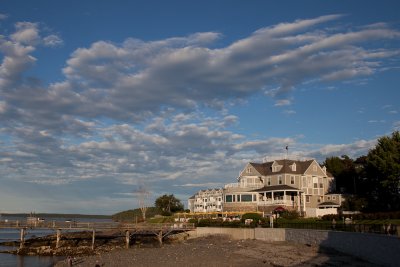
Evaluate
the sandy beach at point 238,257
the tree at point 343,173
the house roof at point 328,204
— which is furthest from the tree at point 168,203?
the sandy beach at point 238,257

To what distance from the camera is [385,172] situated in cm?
5766

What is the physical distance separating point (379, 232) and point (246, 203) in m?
42.2

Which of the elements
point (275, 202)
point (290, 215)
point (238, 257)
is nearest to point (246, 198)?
point (275, 202)

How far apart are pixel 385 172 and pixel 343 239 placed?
88.8 ft

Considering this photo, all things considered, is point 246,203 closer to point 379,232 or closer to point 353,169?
point 353,169

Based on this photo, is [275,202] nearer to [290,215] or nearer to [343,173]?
[290,215]

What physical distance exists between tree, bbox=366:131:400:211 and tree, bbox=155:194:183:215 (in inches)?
1887

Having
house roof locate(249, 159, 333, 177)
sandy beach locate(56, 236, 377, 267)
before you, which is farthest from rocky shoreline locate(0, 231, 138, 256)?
house roof locate(249, 159, 333, 177)

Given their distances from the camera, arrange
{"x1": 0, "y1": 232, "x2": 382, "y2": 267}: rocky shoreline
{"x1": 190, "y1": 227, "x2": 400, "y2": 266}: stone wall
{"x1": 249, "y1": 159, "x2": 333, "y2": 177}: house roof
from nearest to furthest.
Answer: {"x1": 190, "y1": 227, "x2": 400, "y2": 266}: stone wall → {"x1": 0, "y1": 232, "x2": 382, "y2": 267}: rocky shoreline → {"x1": 249, "y1": 159, "x2": 333, "y2": 177}: house roof

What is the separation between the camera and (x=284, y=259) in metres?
32.8

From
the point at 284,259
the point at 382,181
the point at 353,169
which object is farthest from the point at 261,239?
the point at 353,169

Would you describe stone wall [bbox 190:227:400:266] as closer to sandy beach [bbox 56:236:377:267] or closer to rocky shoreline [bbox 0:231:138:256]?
sandy beach [bbox 56:236:377:267]

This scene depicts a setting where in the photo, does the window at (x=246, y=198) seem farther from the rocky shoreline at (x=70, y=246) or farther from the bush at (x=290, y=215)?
the rocky shoreline at (x=70, y=246)

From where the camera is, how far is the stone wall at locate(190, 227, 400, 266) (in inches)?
1043
